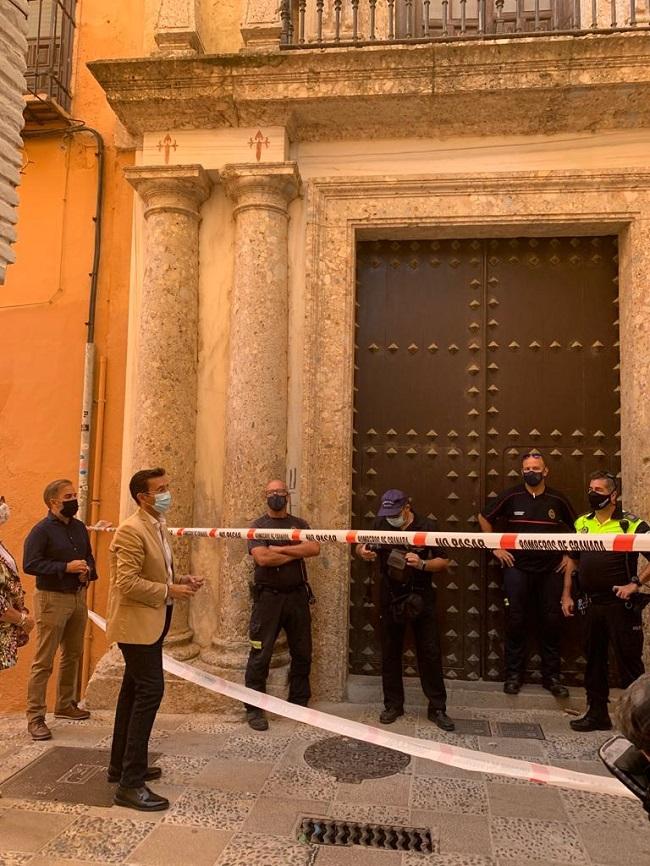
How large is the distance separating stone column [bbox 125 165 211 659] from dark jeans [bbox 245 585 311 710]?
810 mm

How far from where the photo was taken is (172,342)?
5.41 m

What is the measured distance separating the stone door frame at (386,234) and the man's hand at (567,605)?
88 cm

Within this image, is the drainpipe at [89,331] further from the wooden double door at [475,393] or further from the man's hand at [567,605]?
the man's hand at [567,605]

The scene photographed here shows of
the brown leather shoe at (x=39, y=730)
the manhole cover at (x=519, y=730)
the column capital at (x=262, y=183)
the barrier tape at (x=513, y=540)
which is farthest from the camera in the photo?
the column capital at (x=262, y=183)

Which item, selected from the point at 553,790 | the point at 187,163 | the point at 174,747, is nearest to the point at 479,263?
the point at 187,163

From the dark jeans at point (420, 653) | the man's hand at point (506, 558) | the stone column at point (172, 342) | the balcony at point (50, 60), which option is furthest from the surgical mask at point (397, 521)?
the balcony at point (50, 60)

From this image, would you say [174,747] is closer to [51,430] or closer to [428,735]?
[428,735]

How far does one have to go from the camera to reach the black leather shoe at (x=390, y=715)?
4586mm

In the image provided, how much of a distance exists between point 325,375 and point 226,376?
818 millimetres

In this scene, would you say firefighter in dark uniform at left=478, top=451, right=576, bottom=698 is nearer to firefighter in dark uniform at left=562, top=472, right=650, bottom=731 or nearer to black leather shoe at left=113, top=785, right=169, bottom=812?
firefighter in dark uniform at left=562, top=472, right=650, bottom=731

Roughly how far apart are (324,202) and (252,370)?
1.54 m

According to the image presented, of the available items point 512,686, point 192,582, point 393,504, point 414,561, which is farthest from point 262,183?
point 512,686

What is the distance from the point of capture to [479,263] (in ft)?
18.8

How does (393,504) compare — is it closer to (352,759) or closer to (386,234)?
(352,759)
